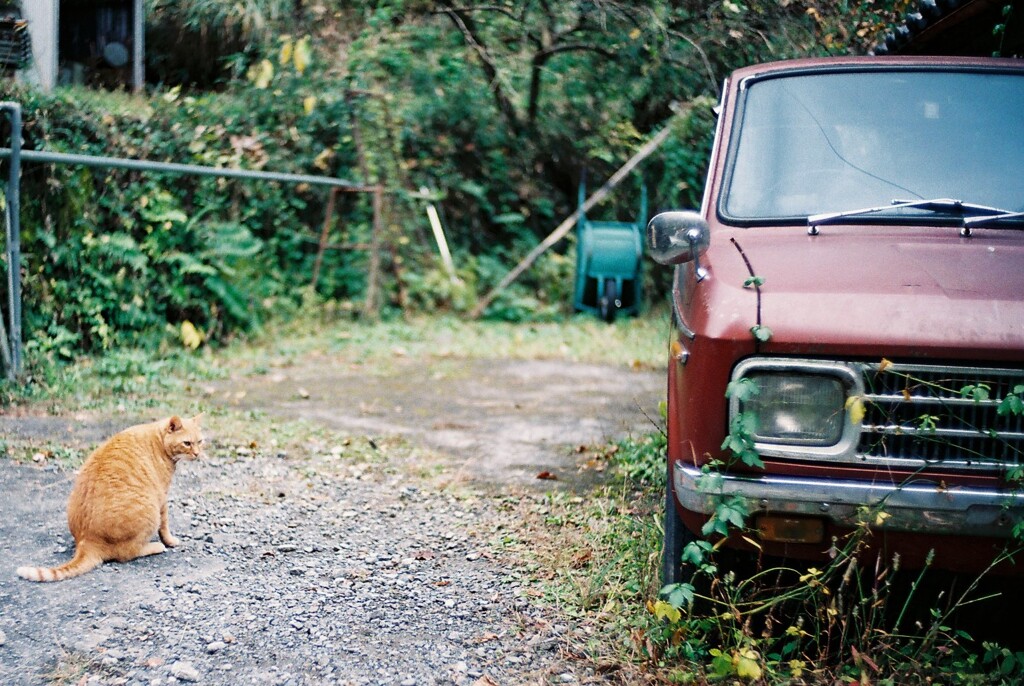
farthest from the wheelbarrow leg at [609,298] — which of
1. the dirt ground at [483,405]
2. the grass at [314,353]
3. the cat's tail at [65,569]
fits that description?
the cat's tail at [65,569]

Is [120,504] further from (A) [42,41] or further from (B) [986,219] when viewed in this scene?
(A) [42,41]

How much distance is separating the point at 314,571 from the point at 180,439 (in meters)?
0.79

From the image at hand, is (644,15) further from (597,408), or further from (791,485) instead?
(791,485)

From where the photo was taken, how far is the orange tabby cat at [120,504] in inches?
131

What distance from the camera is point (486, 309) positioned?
10.7m

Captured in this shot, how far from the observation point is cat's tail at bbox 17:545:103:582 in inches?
128

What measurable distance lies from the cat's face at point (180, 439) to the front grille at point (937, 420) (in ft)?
8.60

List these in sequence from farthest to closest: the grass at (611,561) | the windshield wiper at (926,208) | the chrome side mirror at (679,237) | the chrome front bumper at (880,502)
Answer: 1. the windshield wiper at (926,208)
2. the chrome side mirror at (679,237)
3. the grass at (611,561)
4. the chrome front bumper at (880,502)

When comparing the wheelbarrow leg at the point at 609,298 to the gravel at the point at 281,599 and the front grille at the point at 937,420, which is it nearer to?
the gravel at the point at 281,599

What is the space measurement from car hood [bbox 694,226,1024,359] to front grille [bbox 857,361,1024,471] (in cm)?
7

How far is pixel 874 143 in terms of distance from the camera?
3.48 m

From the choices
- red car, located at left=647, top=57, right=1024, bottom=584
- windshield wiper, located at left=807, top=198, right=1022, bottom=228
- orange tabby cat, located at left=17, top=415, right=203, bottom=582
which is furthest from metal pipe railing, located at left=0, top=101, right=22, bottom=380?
windshield wiper, located at left=807, top=198, right=1022, bottom=228

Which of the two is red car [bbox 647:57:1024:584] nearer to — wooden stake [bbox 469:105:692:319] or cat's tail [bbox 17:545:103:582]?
cat's tail [bbox 17:545:103:582]

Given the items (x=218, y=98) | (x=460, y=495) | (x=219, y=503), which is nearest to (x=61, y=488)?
(x=219, y=503)
